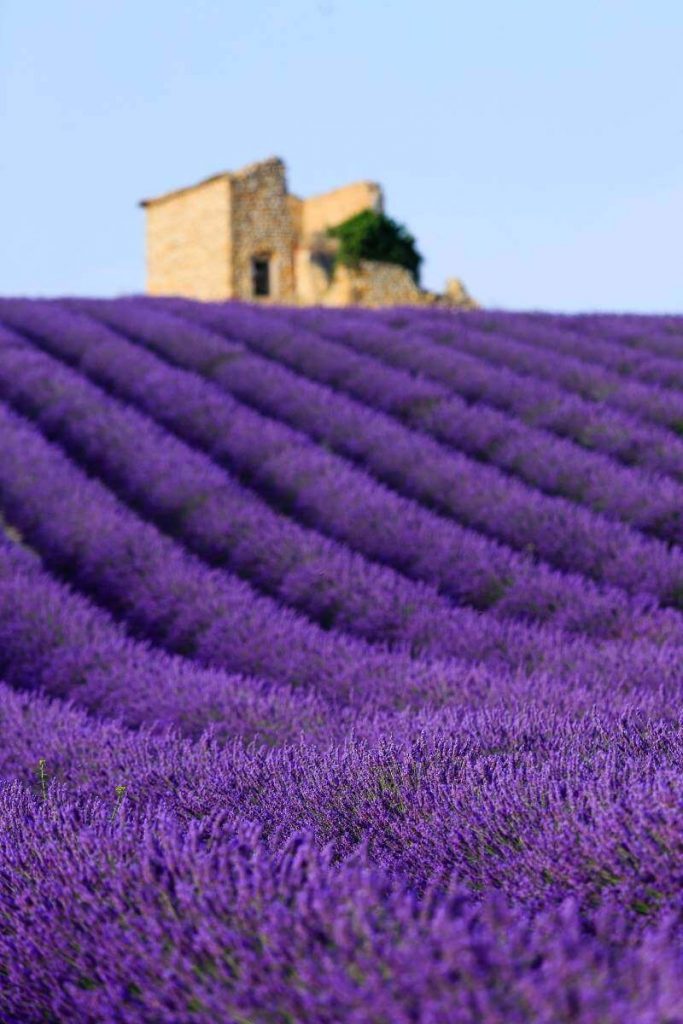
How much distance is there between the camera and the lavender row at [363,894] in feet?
3.09

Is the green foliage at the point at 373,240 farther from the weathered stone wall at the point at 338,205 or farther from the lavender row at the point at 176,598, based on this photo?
the lavender row at the point at 176,598

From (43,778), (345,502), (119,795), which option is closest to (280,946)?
(119,795)

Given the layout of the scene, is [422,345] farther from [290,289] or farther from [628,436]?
[290,289]

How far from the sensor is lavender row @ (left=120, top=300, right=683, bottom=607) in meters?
4.99

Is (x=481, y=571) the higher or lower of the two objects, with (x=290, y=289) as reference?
lower

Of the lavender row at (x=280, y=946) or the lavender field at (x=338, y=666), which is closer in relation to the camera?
the lavender row at (x=280, y=946)

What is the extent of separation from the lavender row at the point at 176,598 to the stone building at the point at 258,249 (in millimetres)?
21309

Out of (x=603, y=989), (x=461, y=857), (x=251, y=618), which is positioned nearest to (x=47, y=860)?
(x=461, y=857)

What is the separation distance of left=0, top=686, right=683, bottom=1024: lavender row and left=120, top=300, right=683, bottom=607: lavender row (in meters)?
2.86

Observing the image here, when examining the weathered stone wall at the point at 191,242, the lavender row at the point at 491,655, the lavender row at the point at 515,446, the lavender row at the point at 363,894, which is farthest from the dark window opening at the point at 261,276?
the lavender row at the point at 363,894

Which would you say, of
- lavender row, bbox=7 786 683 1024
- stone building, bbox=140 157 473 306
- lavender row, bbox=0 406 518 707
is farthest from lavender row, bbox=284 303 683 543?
stone building, bbox=140 157 473 306

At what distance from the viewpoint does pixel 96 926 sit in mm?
1280

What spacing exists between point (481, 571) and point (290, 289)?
82.2 ft

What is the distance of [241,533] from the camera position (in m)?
5.18
